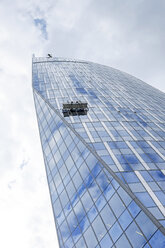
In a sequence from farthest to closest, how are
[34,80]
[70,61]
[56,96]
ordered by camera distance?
[70,61], [34,80], [56,96]

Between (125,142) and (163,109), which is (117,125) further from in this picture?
(163,109)

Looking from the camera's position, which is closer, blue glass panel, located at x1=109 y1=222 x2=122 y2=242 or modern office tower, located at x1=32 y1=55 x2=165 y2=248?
blue glass panel, located at x1=109 y1=222 x2=122 y2=242

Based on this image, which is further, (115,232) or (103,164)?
(103,164)

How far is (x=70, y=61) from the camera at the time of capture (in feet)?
301

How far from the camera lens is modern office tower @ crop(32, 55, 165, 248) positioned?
80.7 feet

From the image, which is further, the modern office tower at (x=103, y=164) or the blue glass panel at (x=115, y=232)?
the modern office tower at (x=103, y=164)

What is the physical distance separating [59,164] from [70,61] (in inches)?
2365

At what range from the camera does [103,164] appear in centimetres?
3155

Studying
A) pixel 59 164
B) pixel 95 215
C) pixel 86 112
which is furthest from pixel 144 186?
pixel 86 112

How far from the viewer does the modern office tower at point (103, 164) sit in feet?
80.7

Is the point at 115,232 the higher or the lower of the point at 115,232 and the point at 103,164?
the lower

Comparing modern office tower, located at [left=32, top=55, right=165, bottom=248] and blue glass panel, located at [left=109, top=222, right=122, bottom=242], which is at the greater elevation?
modern office tower, located at [left=32, top=55, right=165, bottom=248]

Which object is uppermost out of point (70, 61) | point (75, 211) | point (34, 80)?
point (70, 61)

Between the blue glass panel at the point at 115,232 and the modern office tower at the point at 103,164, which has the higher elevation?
the modern office tower at the point at 103,164
